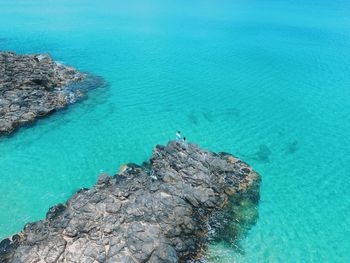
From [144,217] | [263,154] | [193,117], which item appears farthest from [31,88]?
[263,154]

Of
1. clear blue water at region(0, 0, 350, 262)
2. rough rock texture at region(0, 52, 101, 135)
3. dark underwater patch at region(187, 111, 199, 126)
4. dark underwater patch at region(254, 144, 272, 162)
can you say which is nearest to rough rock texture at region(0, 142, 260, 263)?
clear blue water at region(0, 0, 350, 262)

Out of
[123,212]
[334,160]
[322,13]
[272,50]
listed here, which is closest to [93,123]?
[123,212]

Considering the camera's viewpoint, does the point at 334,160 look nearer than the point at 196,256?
No

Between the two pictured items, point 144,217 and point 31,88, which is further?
point 31,88

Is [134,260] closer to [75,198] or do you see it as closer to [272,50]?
[75,198]

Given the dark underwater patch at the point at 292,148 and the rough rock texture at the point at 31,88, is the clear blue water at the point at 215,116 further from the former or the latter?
the rough rock texture at the point at 31,88

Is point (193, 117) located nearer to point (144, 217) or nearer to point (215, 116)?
point (215, 116)
